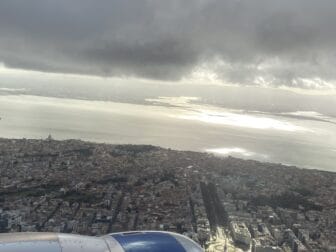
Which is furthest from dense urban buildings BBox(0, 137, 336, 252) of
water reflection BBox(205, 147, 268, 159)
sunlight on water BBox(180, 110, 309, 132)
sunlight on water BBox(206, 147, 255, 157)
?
sunlight on water BBox(180, 110, 309, 132)

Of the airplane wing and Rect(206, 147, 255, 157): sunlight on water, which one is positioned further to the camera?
Rect(206, 147, 255, 157): sunlight on water

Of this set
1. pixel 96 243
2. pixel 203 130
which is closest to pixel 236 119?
pixel 203 130

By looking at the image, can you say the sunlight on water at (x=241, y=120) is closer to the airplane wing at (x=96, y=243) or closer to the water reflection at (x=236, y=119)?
the water reflection at (x=236, y=119)

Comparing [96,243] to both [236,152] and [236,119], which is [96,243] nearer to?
[236,152]

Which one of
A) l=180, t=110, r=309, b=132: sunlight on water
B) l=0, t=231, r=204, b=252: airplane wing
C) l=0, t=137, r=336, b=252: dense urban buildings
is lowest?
l=180, t=110, r=309, b=132: sunlight on water

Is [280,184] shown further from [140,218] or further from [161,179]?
[140,218]

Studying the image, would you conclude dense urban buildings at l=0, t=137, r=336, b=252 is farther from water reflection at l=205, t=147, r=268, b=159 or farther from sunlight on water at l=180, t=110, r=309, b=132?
sunlight on water at l=180, t=110, r=309, b=132

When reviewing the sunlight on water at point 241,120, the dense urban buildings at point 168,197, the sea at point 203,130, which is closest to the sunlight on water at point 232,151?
the sea at point 203,130
